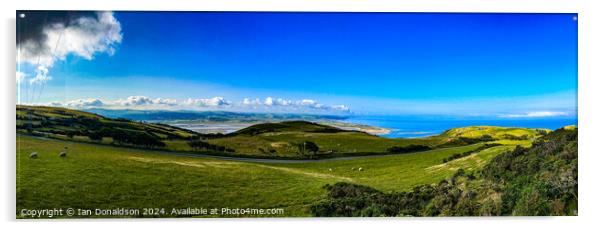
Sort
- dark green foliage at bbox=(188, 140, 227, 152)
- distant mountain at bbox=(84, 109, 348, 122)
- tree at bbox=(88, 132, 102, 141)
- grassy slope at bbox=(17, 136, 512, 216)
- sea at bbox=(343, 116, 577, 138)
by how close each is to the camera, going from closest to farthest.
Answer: grassy slope at bbox=(17, 136, 512, 216)
tree at bbox=(88, 132, 102, 141)
distant mountain at bbox=(84, 109, 348, 122)
dark green foliage at bbox=(188, 140, 227, 152)
sea at bbox=(343, 116, 577, 138)

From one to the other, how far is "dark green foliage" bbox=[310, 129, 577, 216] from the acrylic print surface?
0.09ft

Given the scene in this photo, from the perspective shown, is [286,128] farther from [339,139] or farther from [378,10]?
[378,10]

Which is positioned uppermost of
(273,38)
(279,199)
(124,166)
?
(273,38)

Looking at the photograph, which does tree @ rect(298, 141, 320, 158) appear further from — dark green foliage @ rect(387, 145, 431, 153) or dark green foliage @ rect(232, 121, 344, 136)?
dark green foliage @ rect(387, 145, 431, 153)

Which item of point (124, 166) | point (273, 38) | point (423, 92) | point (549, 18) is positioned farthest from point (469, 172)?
point (124, 166)

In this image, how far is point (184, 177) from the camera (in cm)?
802

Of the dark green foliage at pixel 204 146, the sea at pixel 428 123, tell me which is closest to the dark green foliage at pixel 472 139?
the sea at pixel 428 123

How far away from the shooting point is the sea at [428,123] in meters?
8.56

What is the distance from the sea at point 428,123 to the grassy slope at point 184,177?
45cm

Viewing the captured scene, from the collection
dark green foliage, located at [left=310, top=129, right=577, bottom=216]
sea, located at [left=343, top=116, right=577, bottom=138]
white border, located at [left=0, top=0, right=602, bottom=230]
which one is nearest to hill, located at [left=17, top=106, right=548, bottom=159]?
sea, located at [left=343, top=116, right=577, bottom=138]

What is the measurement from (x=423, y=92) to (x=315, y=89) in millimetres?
2193

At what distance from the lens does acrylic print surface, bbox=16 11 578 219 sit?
7.84 metres

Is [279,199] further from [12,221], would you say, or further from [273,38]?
[12,221]
